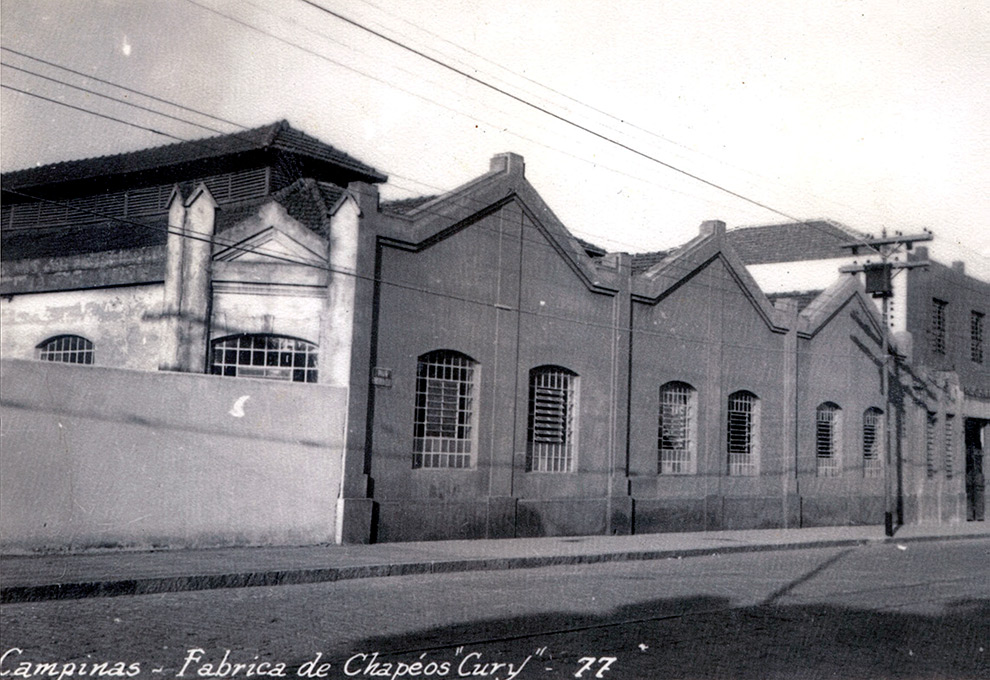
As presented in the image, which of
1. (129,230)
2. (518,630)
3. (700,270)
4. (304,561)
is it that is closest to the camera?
(518,630)

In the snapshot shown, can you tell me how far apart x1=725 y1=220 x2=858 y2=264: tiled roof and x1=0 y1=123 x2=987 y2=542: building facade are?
6007 millimetres

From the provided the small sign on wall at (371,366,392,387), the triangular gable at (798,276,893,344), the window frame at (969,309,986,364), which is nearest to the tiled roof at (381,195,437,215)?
the small sign on wall at (371,366,392,387)

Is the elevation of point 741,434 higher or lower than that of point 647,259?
lower

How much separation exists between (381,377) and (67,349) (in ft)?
20.2

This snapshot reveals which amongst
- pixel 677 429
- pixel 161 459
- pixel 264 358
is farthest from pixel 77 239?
pixel 677 429

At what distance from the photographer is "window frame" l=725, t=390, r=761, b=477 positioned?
23609 millimetres

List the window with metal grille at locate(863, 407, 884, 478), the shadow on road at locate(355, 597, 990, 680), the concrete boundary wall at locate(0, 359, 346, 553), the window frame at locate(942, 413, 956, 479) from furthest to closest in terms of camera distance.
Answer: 1. the window frame at locate(942, 413, 956, 479)
2. the window with metal grille at locate(863, 407, 884, 478)
3. the concrete boundary wall at locate(0, 359, 346, 553)
4. the shadow on road at locate(355, 597, 990, 680)

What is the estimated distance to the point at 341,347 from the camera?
15.8 metres

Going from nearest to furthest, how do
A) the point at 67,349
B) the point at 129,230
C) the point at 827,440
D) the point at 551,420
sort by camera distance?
the point at 67,349 → the point at 551,420 → the point at 129,230 → the point at 827,440

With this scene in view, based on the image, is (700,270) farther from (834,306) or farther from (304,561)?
(304,561)

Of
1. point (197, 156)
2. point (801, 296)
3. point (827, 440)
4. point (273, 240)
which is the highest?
point (197, 156)

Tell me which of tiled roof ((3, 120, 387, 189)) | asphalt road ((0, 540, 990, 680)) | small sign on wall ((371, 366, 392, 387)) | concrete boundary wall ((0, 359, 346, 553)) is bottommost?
asphalt road ((0, 540, 990, 680))

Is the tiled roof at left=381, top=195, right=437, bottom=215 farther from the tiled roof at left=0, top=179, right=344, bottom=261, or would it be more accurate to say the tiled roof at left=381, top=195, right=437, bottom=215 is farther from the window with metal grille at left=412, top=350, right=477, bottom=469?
the window with metal grille at left=412, top=350, right=477, bottom=469

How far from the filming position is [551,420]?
1922cm
